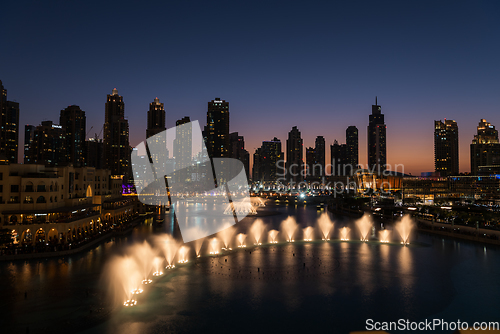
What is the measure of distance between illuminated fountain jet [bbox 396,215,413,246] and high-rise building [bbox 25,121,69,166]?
14678cm

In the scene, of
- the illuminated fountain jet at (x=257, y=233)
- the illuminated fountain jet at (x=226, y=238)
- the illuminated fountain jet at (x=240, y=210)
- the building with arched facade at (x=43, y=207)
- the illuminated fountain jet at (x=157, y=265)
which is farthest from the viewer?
the illuminated fountain jet at (x=240, y=210)

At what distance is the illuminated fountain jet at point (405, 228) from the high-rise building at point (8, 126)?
134m

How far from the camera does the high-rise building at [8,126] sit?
5106 inches

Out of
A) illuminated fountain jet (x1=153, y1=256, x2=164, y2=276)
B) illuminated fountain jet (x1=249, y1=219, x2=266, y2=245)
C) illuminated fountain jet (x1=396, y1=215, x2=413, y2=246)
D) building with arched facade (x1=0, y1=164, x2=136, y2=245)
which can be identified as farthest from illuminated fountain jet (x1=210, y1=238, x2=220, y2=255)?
illuminated fountain jet (x1=396, y1=215, x2=413, y2=246)

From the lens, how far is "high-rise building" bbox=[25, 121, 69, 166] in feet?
514

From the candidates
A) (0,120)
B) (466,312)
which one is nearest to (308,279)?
(466,312)

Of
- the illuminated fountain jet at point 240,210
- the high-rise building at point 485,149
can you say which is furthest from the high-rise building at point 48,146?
the high-rise building at point 485,149

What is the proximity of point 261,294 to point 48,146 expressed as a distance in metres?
166

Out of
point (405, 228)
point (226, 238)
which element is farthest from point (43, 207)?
point (405, 228)

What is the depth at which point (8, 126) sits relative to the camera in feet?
444

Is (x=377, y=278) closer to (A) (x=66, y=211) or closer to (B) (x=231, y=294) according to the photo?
(B) (x=231, y=294)

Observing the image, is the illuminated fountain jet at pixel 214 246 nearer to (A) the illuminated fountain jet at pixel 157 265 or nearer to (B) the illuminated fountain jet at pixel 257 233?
(B) the illuminated fountain jet at pixel 257 233

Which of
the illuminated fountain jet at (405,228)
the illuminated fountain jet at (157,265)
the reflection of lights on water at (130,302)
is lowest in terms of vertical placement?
the reflection of lights on water at (130,302)

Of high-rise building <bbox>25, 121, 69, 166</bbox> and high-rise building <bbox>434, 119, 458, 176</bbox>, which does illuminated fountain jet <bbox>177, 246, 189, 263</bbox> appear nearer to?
high-rise building <bbox>25, 121, 69, 166</bbox>
